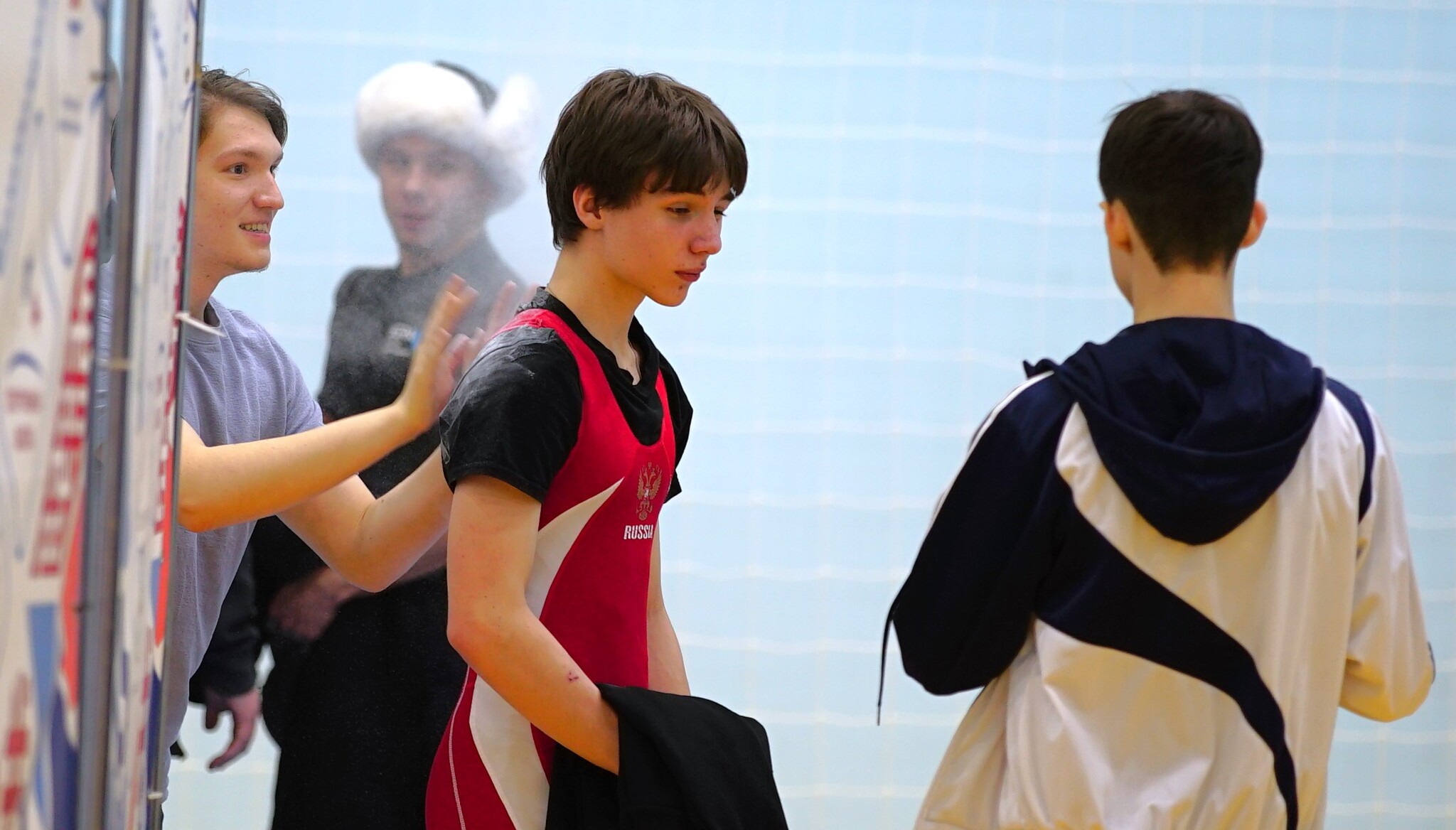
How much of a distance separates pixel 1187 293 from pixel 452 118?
142cm

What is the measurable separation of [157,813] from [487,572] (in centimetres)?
32

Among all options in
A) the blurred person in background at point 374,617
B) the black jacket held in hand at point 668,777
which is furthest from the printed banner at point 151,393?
the blurred person in background at point 374,617

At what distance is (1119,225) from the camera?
1.14 meters

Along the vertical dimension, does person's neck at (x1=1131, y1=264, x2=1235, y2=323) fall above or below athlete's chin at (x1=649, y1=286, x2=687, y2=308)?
above

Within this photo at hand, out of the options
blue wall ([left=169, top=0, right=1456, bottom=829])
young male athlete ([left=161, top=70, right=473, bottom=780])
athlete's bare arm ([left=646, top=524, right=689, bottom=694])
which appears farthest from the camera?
blue wall ([left=169, top=0, right=1456, bottom=829])

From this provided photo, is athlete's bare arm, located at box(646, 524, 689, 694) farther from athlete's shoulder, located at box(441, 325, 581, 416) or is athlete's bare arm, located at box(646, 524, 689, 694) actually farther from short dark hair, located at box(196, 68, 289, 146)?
short dark hair, located at box(196, 68, 289, 146)

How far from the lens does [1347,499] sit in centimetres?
108

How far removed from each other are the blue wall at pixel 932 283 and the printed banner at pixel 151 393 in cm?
189

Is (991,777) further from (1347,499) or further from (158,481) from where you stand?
(158,481)

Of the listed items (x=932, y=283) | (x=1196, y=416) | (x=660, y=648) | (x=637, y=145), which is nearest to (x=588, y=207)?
(x=637, y=145)

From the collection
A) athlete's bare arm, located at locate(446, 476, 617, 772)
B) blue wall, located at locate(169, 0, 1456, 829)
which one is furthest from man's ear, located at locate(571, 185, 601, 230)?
blue wall, located at locate(169, 0, 1456, 829)

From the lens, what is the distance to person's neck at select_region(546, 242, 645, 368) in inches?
46.9

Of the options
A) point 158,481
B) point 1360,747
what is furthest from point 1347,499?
point 1360,747

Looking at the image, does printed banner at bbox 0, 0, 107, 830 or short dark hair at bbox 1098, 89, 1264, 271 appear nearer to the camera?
printed banner at bbox 0, 0, 107, 830
